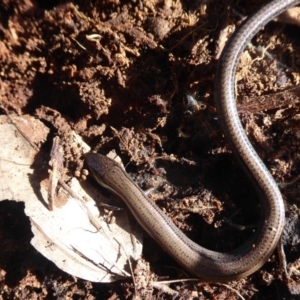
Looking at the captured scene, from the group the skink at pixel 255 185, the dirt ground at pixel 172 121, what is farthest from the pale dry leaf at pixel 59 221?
the skink at pixel 255 185

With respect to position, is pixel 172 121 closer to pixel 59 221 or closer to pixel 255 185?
pixel 255 185

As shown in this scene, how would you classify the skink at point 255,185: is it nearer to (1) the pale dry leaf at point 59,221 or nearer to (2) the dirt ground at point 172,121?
(2) the dirt ground at point 172,121

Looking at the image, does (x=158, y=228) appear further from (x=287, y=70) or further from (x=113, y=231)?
(x=287, y=70)

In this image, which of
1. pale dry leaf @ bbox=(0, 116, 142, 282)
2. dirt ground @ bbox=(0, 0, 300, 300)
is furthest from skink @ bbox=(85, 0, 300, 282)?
pale dry leaf @ bbox=(0, 116, 142, 282)

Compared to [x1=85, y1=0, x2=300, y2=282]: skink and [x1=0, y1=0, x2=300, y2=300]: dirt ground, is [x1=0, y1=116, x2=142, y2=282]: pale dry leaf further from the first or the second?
[x1=85, y1=0, x2=300, y2=282]: skink

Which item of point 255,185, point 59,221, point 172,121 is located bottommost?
point 59,221

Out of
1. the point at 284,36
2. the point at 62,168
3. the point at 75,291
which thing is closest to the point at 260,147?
the point at 284,36

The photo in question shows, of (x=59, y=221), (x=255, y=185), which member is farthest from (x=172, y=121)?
(x=59, y=221)
